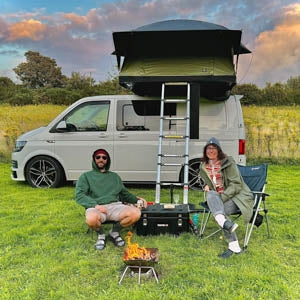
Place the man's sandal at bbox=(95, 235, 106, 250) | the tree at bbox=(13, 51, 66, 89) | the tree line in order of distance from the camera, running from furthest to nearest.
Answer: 1. the tree at bbox=(13, 51, 66, 89)
2. the tree line
3. the man's sandal at bbox=(95, 235, 106, 250)

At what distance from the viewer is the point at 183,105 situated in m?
6.83

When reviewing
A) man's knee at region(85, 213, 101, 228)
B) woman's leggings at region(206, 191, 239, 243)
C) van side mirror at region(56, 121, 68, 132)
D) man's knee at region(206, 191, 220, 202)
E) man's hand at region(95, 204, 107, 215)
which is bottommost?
man's knee at region(85, 213, 101, 228)

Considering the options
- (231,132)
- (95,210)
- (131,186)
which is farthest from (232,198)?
(131,186)

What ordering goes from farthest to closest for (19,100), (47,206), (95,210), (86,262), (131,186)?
1. (19,100)
2. (131,186)
3. (47,206)
4. (95,210)
5. (86,262)

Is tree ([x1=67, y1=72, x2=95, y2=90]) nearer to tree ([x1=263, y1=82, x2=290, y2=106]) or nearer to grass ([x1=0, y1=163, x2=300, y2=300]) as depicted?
tree ([x1=263, y1=82, x2=290, y2=106])

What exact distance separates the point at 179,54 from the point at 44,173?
11.2 feet

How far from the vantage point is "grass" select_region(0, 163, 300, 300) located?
3.08 metres

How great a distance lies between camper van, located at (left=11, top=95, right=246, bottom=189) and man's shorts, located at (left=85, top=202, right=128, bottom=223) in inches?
103

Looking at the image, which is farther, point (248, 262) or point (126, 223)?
point (126, 223)

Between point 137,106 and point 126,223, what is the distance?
317 cm

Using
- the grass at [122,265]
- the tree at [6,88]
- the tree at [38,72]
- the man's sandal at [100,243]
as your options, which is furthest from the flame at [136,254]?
the tree at [38,72]

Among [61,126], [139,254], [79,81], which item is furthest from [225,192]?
[79,81]

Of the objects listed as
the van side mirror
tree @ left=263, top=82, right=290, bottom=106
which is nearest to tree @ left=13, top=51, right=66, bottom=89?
tree @ left=263, top=82, right=290, bottom=106

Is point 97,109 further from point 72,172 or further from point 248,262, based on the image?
point 248,262
